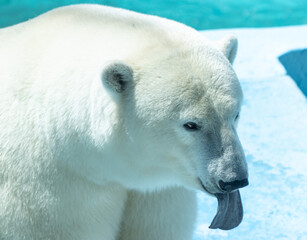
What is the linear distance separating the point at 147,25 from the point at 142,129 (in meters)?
0.32

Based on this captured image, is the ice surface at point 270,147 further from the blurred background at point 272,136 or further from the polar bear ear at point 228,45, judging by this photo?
the polar bear ear at point 228,45

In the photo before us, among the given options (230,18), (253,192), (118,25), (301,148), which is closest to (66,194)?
(118,25)

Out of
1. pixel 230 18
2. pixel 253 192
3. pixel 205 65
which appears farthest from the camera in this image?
pixel 230 18

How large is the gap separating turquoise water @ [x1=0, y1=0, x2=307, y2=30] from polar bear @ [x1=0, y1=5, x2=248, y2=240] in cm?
402

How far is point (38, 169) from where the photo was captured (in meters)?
1.84

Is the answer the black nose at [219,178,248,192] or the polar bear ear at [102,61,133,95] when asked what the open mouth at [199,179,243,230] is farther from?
the polar bear ear at [102,61,133,95]

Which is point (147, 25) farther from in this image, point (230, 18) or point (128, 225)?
point (230, 18)

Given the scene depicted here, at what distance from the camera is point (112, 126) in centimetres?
168

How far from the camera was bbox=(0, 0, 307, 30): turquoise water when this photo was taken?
19.6 ft

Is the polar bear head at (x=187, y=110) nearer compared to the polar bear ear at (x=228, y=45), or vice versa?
the polar bear head at (x=187, y=110)

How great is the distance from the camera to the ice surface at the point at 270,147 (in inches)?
101

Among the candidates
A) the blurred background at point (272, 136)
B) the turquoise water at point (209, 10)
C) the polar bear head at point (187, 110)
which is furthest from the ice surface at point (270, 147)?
the turquoise water at point (209, 10)

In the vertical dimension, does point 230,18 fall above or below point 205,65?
below

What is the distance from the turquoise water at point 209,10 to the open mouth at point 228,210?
4197 mm
